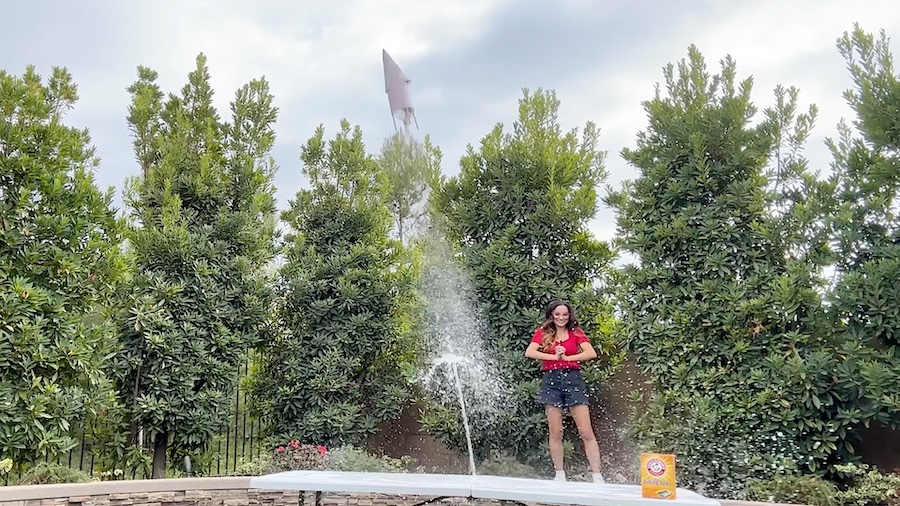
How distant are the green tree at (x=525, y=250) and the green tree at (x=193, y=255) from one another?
174cm

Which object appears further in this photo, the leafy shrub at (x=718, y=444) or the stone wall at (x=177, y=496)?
the leafy shrub at (x=718, y=444)

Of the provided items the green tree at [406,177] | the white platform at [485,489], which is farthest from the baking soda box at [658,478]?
the green tree at [406,177]

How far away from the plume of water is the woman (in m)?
0.79

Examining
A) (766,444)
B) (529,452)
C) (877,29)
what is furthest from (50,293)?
(877,29)

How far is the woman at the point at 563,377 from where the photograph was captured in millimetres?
4305

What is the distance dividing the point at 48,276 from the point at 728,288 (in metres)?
4.70

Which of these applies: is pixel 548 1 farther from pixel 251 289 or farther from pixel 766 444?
pixel 766 444

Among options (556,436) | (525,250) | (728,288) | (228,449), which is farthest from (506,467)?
(228,449)

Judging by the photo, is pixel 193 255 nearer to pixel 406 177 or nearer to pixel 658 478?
pixel 406 177

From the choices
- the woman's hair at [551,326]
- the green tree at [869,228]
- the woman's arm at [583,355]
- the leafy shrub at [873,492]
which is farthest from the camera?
the woman's hair at [551,326]

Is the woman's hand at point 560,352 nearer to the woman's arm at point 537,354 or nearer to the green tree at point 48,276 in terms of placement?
the woman's arm at point 537,354

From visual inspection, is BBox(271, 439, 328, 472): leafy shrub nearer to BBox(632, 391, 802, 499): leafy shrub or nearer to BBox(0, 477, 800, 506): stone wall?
BBox(0, 477, 800, 506): stone wall

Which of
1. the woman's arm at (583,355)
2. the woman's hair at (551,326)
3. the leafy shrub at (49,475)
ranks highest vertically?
the woman's hair at (551,326)

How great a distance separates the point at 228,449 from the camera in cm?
529
